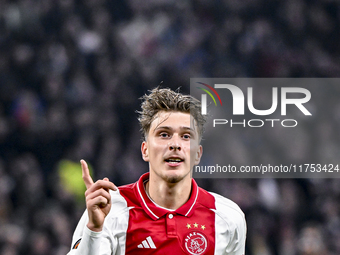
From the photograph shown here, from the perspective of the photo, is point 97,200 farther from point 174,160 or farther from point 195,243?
point 195,243

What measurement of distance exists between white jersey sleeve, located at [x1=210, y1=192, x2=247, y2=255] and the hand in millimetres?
861

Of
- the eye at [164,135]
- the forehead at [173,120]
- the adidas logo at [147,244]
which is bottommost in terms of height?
the adidas logo at [147,244]

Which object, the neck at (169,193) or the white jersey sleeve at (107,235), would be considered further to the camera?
the neck at (169,193)

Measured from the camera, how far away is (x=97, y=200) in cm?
246

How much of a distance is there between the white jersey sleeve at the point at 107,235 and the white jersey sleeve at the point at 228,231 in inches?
23.5

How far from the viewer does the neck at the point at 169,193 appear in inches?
121

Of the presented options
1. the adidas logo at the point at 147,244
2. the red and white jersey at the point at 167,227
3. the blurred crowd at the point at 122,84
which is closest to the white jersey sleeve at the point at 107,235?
the red and white jersey at the point at 167,227

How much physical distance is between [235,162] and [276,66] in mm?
2206

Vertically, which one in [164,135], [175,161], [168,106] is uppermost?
[168,106]

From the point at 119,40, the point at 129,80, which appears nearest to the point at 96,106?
the point at 129,80

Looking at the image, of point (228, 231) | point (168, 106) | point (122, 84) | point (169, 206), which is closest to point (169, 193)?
point (169, 206)

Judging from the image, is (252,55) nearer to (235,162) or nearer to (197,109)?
(235,162)

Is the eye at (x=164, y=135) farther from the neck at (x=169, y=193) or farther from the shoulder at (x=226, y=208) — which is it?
the shoulder at (x=226, y=208)

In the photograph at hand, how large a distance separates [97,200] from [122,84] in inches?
220
